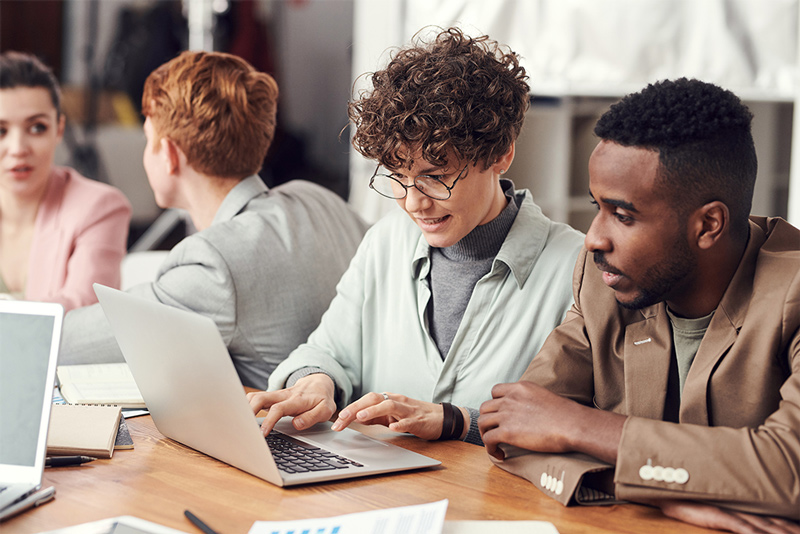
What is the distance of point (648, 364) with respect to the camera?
45.4 inches

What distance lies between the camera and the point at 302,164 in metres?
5.26

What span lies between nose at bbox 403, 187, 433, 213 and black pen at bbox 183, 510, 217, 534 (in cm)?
65

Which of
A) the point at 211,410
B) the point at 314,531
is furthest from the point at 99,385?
the point at 314,531

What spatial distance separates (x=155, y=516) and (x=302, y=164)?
14.5ft

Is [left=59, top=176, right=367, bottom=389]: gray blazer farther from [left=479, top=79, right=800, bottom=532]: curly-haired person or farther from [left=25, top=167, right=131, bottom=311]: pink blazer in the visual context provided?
[left=479, top=79, right=800, bottom=532]: curly-haired person

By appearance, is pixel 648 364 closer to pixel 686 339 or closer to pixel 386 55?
pixel 686 339

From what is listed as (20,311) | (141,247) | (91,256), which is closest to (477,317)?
(20,311)

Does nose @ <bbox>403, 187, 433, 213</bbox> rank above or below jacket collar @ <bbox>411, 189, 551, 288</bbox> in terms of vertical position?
above

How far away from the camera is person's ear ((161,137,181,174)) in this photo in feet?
6.25

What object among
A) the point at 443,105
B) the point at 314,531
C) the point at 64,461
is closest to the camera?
the point at 314,531

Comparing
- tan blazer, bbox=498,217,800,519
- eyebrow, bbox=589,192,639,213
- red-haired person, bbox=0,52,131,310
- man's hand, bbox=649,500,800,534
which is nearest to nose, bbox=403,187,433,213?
tan blazer, bbox=498,217,800,519

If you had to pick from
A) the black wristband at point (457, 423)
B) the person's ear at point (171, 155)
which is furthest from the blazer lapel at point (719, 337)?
the person's ear at point (171, 155)

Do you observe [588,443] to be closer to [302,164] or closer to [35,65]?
[35,65]

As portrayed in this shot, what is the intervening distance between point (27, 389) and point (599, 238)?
2.54 ft
